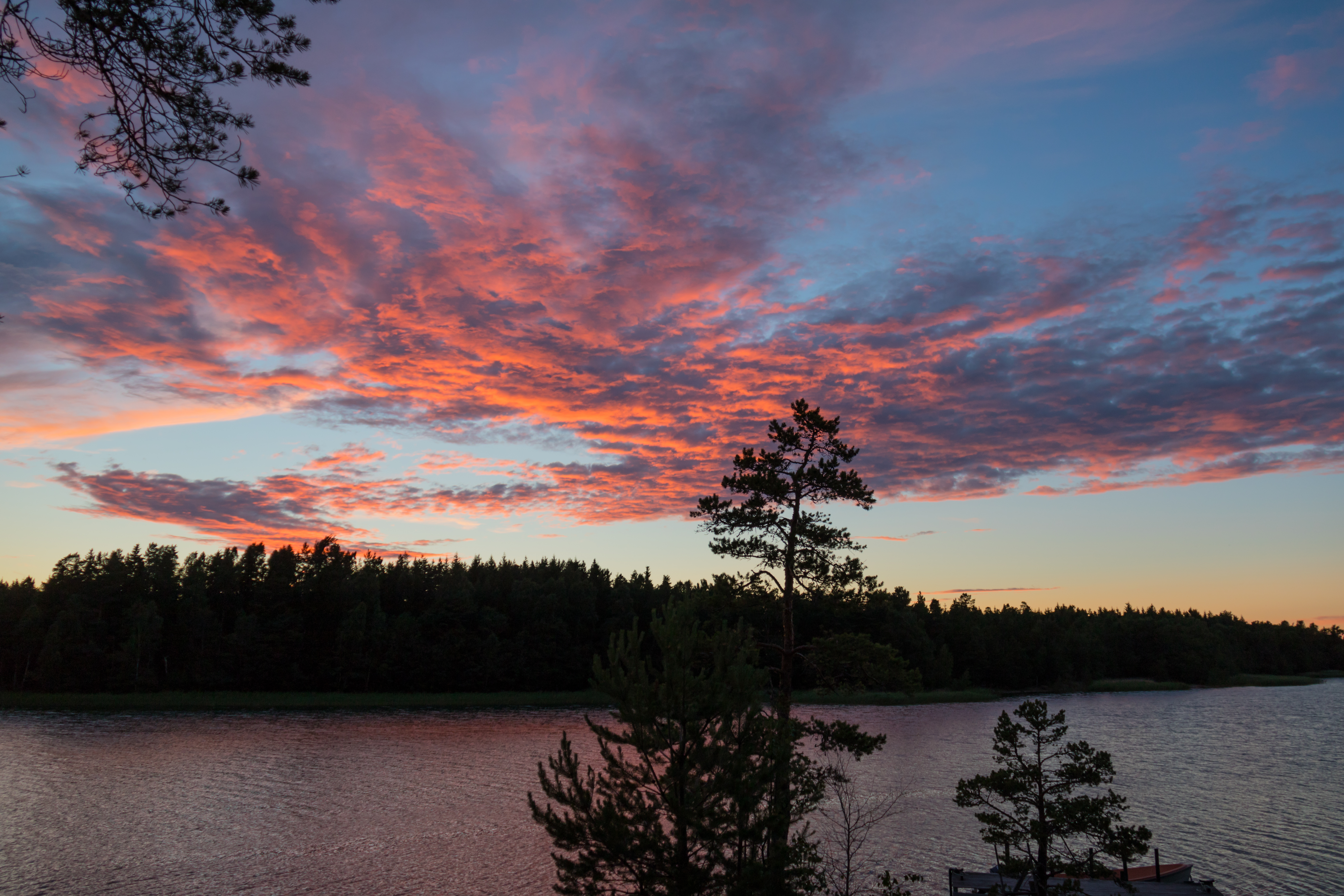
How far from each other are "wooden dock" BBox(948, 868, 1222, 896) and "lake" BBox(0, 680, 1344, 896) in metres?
2.59

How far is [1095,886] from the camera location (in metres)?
23.9

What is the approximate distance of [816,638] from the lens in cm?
2159

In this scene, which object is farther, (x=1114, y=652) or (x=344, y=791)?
(x=1114, y=652)

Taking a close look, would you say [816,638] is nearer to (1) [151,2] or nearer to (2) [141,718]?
(1) [151,2]

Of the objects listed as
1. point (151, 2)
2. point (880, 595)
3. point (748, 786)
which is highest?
point (151, 2)

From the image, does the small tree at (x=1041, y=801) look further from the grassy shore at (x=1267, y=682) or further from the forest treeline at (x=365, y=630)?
the grassy shore at (x=1267, y=682)

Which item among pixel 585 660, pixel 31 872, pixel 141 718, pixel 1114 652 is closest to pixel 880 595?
pixel 31 872

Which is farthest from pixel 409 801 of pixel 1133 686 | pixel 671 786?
pixel 1133 686

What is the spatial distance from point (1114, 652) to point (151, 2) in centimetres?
17176

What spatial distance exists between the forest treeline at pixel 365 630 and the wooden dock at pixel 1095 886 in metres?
53.2

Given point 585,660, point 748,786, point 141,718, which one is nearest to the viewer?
point 748,786

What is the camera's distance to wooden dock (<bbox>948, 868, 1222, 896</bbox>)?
23000mm

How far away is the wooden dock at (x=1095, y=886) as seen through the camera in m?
23.0

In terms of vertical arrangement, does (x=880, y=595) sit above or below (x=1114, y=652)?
above
